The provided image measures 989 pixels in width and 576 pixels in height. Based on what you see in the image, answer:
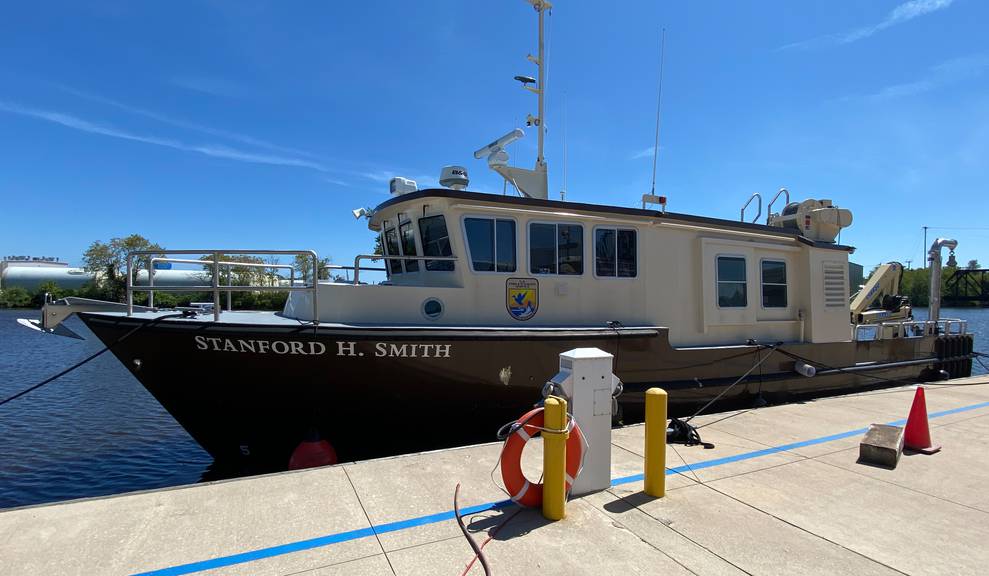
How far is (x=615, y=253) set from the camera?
24.2 feet

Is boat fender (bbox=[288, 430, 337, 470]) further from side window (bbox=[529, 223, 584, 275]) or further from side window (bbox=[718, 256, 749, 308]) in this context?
side window (bbox=[718, 256, 749, 308])

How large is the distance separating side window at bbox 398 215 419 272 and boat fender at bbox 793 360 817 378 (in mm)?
6479

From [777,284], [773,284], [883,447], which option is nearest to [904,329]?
[777,284]

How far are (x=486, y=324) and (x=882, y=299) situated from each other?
11043mm

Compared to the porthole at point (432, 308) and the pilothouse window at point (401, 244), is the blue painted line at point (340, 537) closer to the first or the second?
the porthole at point (432, 308)

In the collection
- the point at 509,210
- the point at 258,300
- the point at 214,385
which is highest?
the point at 509,210

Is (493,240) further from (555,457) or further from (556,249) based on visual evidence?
(555,457)

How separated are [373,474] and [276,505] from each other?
0.87 metres

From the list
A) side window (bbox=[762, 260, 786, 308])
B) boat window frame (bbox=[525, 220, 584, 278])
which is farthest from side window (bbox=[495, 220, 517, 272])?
side window (bbox=[762, 260, 786, 308])

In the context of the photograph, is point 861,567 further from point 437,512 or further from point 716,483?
point 437,512

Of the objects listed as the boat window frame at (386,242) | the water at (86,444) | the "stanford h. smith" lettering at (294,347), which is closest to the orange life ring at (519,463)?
the "stanford h. smith" lettering at (294,347)

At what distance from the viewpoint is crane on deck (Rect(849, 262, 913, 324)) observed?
38.3 feet

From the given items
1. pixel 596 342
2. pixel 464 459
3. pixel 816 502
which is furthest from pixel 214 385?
pixel 816 502

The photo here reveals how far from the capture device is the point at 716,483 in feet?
14.4
